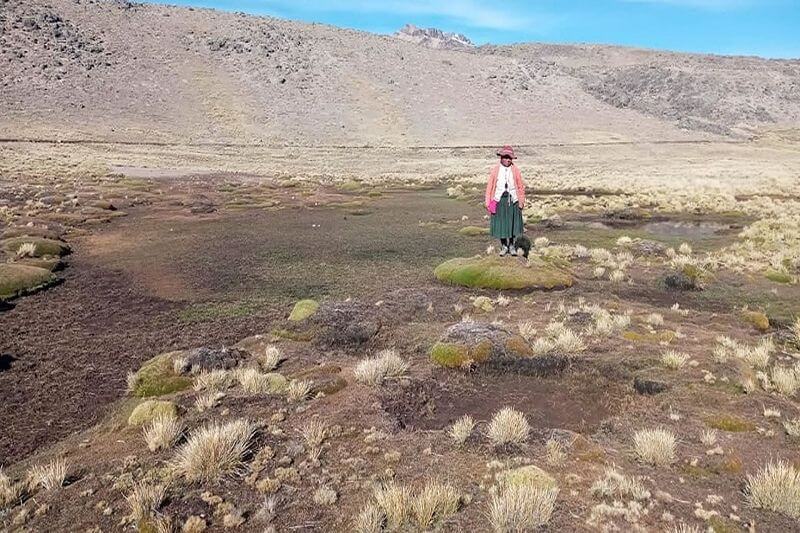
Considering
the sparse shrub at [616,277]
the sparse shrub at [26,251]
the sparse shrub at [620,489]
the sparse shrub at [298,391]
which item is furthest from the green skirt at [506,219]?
the sparse shrub at [26,251]

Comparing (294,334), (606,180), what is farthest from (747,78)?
(294,334)

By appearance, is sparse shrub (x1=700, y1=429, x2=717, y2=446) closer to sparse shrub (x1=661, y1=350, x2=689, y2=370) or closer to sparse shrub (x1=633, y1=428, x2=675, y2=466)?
sparse shrub (x1=633, y1=428, x2=675, y2=466)

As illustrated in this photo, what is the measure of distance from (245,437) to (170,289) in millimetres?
10176

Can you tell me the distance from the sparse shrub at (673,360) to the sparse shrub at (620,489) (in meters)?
4.20

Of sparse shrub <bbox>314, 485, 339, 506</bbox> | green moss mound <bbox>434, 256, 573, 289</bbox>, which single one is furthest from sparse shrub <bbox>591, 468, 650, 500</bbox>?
green moss mound <bbox>434, 256, 573, 289</bbox>

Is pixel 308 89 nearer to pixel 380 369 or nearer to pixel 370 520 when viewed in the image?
pixel 380 369

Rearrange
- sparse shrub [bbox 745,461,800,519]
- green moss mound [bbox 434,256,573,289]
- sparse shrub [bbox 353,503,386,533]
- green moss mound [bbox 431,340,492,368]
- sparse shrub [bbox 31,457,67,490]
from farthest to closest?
green moss mound [bbox 434,256,573,289] → green moss mound [bbox 431,340,492,368] → sparse shrub [bbox 31,457,67,490] → sparse shrub [bbox 745,461,800,519] → sparse shrub [bbox 353,503,386,533]

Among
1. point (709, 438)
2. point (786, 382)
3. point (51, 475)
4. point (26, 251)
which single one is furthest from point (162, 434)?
point (26, 251)

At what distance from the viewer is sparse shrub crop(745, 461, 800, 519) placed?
225 inches

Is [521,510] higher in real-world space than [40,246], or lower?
higher

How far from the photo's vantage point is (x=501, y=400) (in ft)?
28.5

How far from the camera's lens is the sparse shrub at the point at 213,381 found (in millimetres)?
8969

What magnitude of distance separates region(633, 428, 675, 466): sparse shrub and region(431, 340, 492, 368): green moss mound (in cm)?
342

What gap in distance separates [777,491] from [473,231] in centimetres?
2003
